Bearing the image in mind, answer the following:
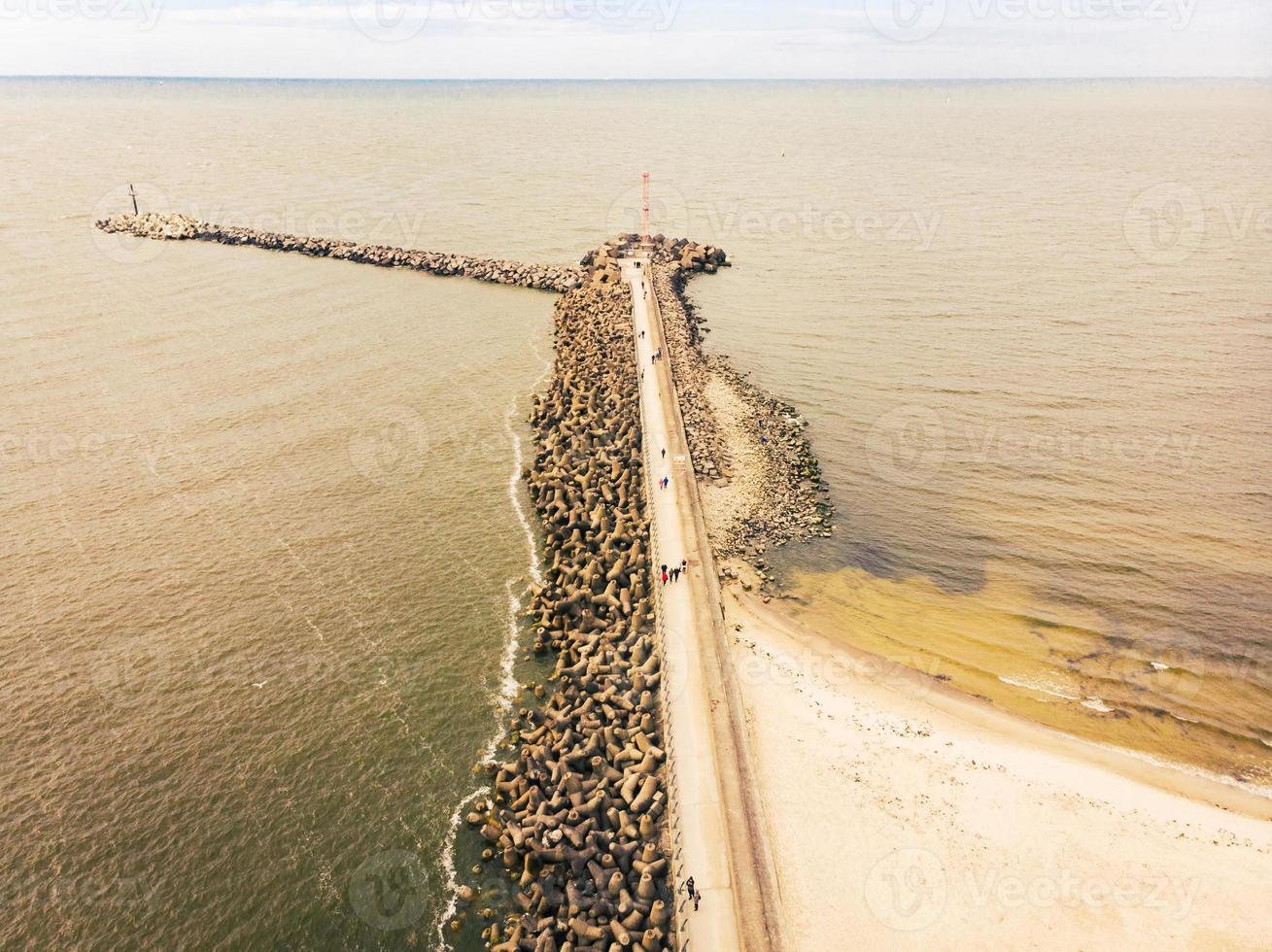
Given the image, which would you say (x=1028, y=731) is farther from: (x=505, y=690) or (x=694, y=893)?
(x=505, y=690)

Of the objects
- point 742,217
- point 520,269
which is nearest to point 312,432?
point 520,269

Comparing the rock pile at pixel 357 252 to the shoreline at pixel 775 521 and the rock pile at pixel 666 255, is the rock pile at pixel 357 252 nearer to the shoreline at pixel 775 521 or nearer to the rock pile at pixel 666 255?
the rock pile at pixel 666 255

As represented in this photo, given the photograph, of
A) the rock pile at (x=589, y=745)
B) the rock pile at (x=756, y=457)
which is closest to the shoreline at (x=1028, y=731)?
the rock pile at (x=756, y=457)

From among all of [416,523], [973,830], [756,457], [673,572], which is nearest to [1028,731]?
[973,830]

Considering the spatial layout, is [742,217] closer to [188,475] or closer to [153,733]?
[188,475]

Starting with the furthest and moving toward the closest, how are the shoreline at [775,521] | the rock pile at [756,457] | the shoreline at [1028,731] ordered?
the rock pile at [756,457], the shoreline at [775,521], the shoreline at [1028,731]
